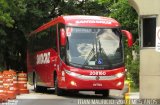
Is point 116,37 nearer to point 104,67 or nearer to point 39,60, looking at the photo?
point 104,67

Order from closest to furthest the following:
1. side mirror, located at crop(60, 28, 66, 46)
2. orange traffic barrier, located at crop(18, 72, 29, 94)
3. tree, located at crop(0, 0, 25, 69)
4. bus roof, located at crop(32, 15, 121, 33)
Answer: side mirror, located at crop(60, 28, 66, 46), bus roof, located at crop(32, 15, 121, 33), orange traffic barrier, located at crop(18, 72, 29, 94), tree, located at crop(0, 0, 25, 69)

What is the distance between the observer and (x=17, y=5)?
154 ft

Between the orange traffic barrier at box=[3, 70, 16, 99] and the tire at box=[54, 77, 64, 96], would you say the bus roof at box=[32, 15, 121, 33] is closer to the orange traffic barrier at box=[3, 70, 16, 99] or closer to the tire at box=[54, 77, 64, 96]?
the tire at box=[54, 77, 64, 96]

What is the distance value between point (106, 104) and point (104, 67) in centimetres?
365

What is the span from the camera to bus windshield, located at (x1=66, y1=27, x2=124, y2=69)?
914 inches

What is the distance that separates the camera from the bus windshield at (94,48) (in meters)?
23.2

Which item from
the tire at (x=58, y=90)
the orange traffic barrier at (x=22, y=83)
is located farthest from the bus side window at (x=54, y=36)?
the orange traffic barrier at (x=22, y=83)

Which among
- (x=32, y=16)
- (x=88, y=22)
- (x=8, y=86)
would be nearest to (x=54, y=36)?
(x=88, y=22)

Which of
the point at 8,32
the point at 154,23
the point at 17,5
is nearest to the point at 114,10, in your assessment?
the point at 17,5

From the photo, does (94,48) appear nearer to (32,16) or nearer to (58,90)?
(58,90)

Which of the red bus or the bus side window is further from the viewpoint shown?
the bus side window

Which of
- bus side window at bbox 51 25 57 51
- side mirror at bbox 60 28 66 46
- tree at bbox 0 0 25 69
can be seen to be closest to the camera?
side mirror at bbox 60 28 66 46

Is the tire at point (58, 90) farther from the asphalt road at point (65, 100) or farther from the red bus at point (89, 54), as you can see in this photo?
the asphalt road at point (65, 100)

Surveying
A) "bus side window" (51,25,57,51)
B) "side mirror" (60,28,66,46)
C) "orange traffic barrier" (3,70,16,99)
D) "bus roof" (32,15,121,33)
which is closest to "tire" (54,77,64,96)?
"bus side window" (51,25,57,51)
